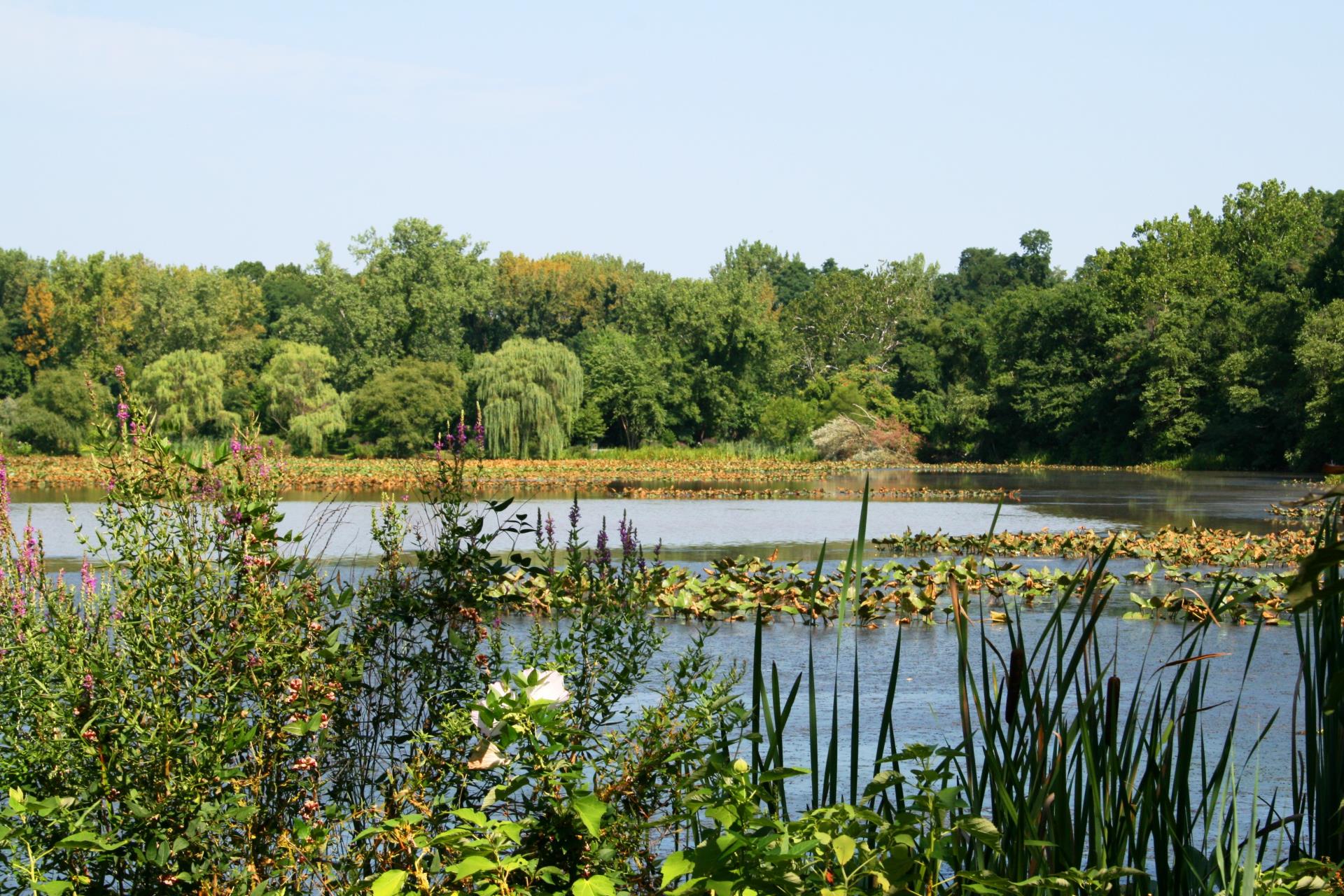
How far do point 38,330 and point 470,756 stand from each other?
7896 centimetres

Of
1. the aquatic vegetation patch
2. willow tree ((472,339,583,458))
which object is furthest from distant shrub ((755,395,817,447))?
the aquatic vegetation patch

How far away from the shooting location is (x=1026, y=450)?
5050cm

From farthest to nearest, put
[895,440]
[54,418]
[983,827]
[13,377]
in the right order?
[13,377], [895,440], [54,418], [983,827]

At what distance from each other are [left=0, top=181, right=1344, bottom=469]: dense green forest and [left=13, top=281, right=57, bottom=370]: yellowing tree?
0.17 meters

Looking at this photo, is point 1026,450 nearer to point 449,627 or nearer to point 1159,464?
point 1159,464

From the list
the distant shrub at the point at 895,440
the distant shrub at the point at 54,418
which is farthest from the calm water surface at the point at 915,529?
the distant shrub at the point at 54,418

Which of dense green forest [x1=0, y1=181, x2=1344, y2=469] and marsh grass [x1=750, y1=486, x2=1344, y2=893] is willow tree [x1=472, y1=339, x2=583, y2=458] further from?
marsh grass [x1=750, y1=486, x2=1344, y2=893]

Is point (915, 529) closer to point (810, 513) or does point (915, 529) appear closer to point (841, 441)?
point (810, 513)

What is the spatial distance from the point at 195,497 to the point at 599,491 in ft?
87.5

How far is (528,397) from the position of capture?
44938 mm

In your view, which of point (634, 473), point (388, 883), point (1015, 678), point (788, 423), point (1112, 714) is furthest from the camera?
point (788, 423)

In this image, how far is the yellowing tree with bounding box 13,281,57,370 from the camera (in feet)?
231

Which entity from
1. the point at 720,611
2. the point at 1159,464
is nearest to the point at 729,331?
the point at 1159,464

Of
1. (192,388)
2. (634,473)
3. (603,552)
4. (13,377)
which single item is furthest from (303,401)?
(603,552)
